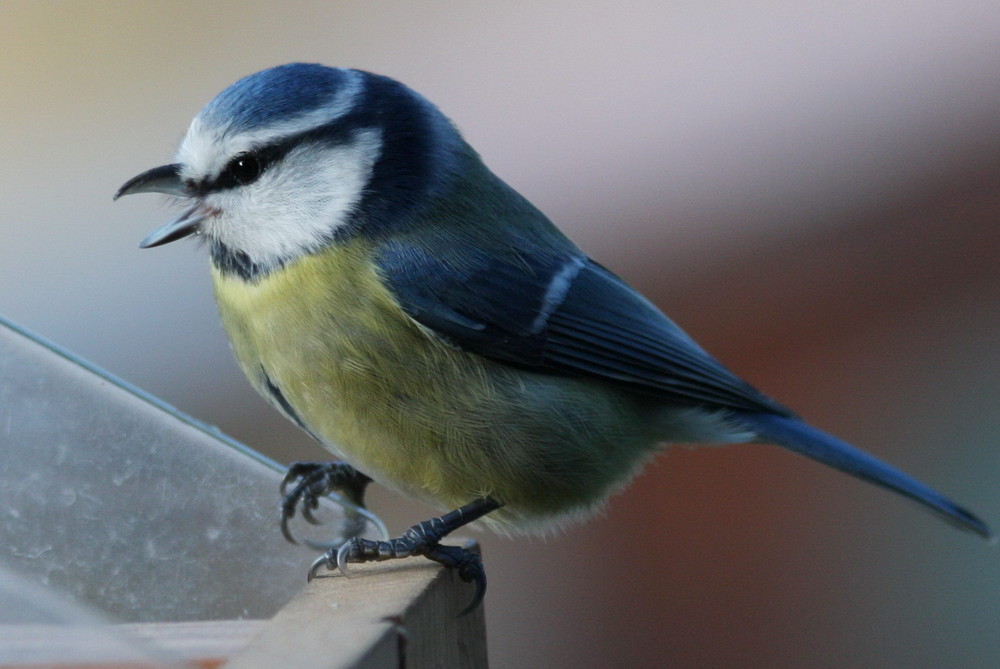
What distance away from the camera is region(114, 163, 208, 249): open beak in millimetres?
1256

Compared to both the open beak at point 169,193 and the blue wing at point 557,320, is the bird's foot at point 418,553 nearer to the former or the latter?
the blue wing at point 557,320

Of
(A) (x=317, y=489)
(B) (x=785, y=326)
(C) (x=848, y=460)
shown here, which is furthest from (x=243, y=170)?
(B) (x=785, y=326)

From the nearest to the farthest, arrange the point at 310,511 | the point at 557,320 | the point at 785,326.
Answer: the point at 310,511 → the point at 557,320 → the point at 785,326

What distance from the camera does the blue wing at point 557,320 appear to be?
51.0 inches

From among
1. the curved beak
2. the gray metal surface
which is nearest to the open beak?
the curved beak

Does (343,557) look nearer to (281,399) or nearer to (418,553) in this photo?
(418,553)

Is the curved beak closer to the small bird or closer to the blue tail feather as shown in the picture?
the small bird

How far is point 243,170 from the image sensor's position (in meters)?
1.27

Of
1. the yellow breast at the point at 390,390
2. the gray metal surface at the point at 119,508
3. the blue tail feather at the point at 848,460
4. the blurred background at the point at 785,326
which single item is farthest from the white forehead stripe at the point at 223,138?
the blurred background at the point at 785,326

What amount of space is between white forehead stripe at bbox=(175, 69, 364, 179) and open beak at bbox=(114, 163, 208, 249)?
0.7 inches

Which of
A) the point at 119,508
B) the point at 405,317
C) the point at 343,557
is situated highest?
the point at 405,317

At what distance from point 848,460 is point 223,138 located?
86 cm

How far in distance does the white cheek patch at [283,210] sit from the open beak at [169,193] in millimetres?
13

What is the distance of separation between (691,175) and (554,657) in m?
1.13
